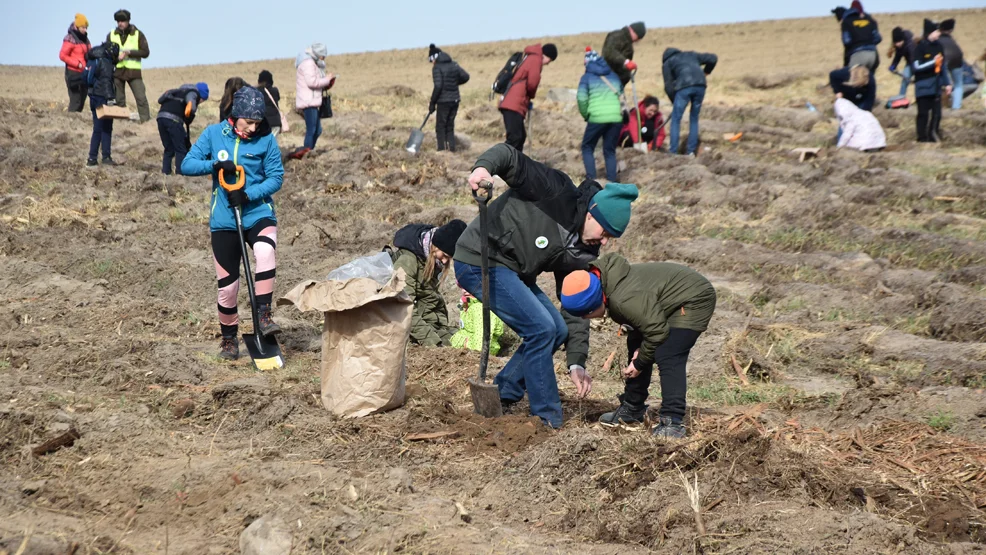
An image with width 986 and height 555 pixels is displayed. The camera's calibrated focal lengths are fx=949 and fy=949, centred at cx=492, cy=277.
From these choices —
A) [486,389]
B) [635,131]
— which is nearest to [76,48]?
[635,131]

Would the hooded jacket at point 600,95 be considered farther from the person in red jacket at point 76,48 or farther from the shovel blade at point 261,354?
the person in red jacket at point 76,48

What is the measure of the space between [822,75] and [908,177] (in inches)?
566

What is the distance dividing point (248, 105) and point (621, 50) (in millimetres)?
7399

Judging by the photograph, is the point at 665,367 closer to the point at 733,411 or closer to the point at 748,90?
the point at 733,411

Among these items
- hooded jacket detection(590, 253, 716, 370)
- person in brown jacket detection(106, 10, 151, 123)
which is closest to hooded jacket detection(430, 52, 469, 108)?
person in brown jacket detection(106, 10, 151, 123)

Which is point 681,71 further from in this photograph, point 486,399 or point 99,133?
point 486,399

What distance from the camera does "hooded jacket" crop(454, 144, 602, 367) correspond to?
4629 mm

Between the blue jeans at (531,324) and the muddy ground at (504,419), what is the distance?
7.8 inches

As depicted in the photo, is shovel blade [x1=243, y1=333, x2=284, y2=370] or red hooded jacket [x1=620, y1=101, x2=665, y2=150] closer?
shovel blade [x1=243, y1=333, x2=284, y2=370]

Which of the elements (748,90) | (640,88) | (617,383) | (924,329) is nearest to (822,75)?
(748,90)

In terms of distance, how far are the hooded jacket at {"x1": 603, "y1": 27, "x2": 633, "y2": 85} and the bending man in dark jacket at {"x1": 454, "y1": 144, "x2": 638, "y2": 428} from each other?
313 inches

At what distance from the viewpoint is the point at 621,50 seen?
40.5ft

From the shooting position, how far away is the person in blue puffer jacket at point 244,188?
5.98 meters

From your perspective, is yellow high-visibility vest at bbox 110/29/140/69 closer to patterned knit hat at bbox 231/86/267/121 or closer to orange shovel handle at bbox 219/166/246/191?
patterned knit hat at bbox 231/86/267/121
